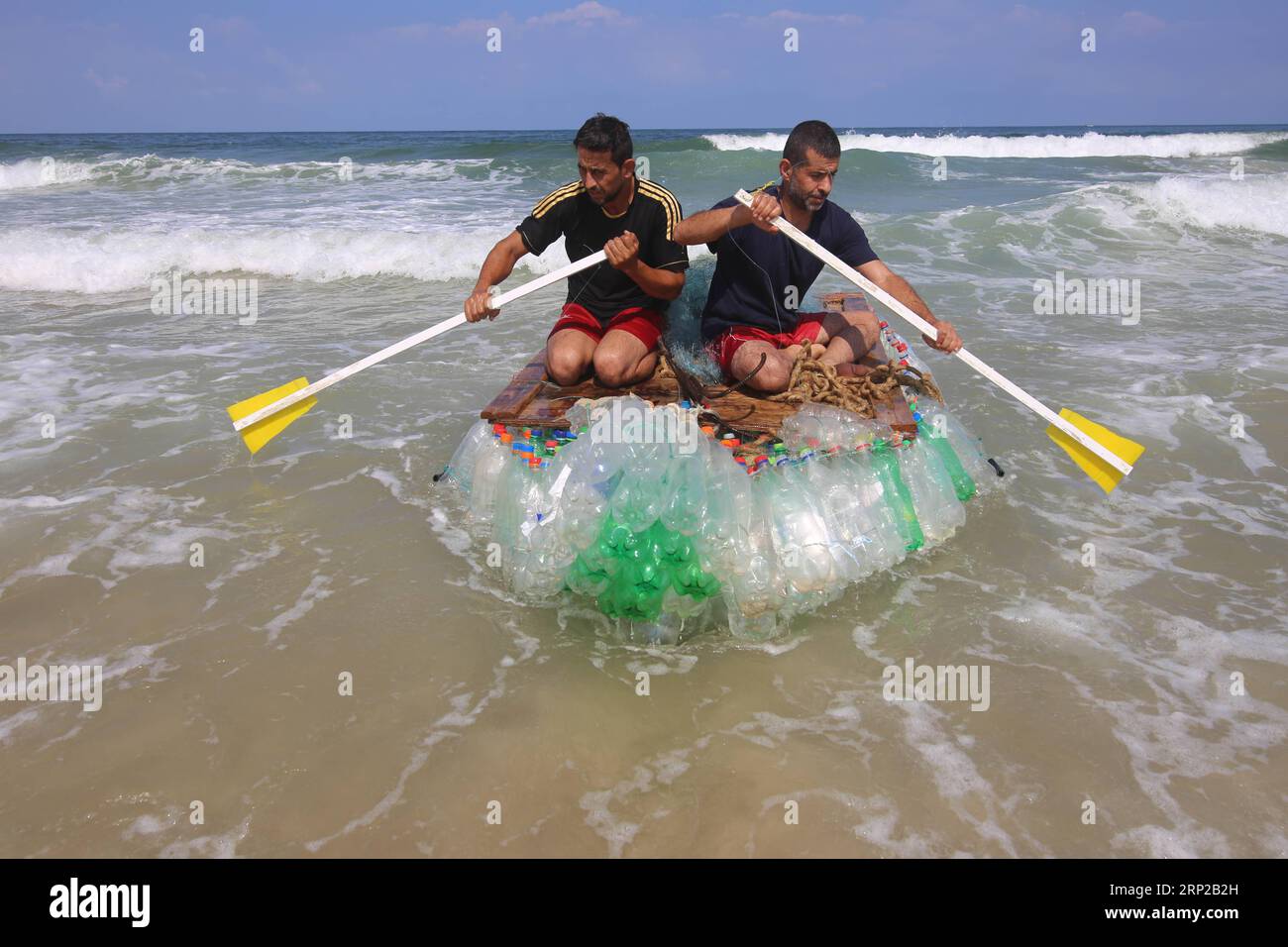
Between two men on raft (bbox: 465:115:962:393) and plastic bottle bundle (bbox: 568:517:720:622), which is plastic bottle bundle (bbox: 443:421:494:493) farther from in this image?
plastic bottle bundle (bbox: 568:517:720:622)

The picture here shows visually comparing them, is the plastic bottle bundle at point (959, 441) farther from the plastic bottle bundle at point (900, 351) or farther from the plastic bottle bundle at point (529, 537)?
the plastic bottle bundle at point (529, 537)

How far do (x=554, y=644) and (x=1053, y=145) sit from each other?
3147cm

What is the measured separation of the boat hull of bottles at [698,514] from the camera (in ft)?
10.8

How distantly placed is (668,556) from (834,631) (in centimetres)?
83

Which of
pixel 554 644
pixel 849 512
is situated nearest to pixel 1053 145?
pixel 849 512

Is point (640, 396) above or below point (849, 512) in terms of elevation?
above

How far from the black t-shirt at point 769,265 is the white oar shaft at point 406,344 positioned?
0.73 meters

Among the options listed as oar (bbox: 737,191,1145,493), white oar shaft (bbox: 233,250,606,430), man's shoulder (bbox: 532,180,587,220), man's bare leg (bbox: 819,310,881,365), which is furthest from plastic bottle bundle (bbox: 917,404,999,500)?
man's shoulder (bbox: 532,180,587,220)

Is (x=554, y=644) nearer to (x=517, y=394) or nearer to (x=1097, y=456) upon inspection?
(x=517, y=394)

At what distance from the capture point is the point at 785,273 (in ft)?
14.4

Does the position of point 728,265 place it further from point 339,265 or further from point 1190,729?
point 339,265

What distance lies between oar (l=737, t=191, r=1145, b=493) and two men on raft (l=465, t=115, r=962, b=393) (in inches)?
6.1
